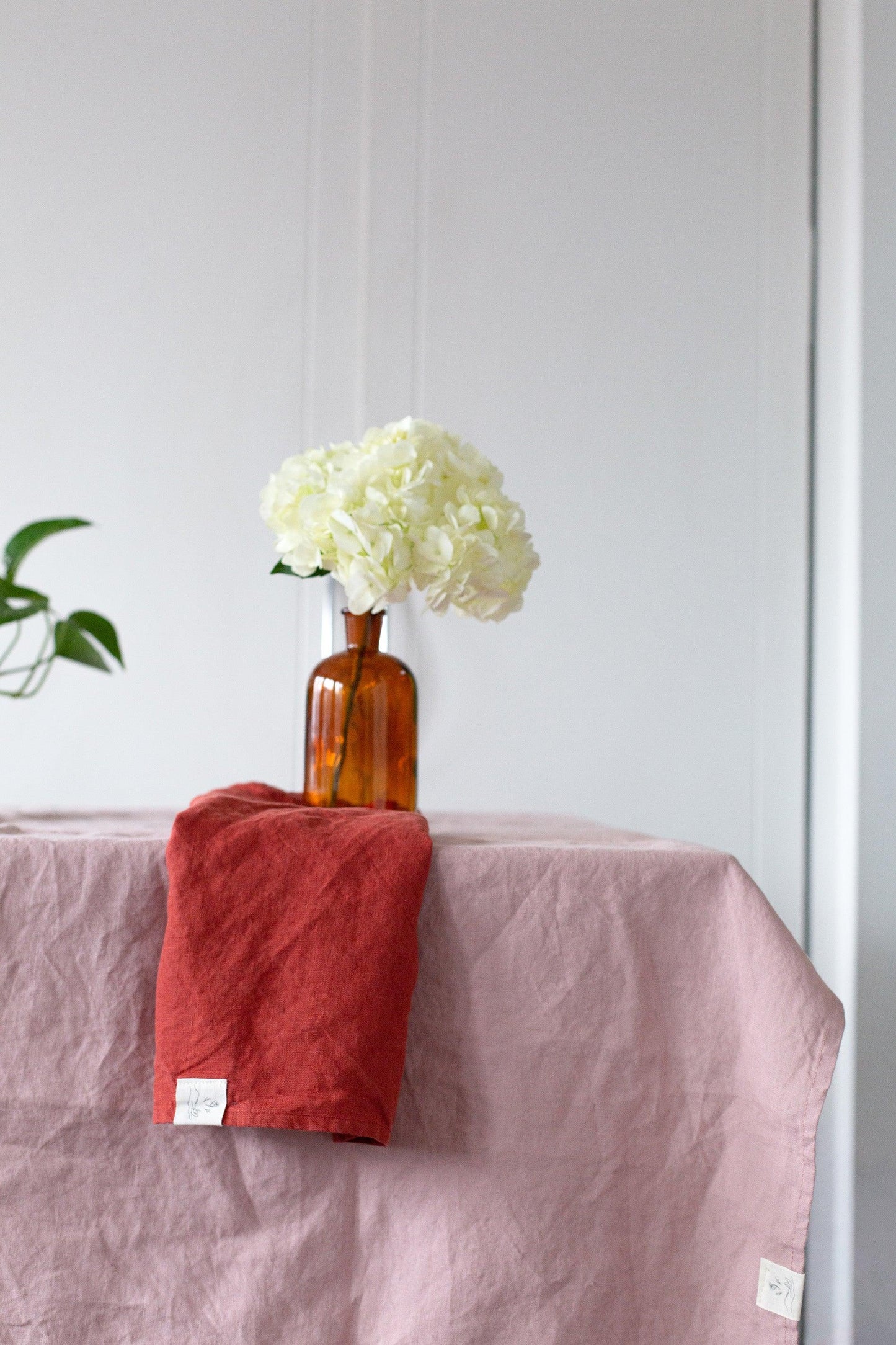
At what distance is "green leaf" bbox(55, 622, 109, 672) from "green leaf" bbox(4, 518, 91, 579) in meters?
0.06

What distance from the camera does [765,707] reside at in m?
1.86

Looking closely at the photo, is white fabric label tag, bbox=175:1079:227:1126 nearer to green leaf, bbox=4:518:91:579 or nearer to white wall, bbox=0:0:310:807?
green leaf, bbox=4:518:91:579

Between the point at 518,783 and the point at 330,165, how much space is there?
112 centimetres

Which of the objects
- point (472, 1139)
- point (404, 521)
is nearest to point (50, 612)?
point (404, 521)

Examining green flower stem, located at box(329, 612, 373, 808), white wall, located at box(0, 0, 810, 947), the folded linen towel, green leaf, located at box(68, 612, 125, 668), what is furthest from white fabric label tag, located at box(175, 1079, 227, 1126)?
white wall, located at box(0, 0, 810, 947)

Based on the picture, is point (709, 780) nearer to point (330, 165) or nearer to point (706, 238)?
Answer: point (706, 238)

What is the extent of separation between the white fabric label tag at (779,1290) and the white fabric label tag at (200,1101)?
39cm

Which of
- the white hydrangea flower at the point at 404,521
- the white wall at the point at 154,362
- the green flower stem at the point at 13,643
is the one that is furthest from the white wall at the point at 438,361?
the white hydrangea flower at the point at 404,521

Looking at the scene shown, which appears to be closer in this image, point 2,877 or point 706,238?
point 2,877

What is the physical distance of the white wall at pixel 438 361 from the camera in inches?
71.0

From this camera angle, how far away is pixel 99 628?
3.04 feet

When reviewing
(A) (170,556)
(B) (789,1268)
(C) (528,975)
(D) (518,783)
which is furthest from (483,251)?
(B) (789,1268)

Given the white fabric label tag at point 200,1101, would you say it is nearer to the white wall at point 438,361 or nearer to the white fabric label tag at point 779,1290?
the white fabric label tag at point 779,1290

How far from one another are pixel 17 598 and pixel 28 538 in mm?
58
